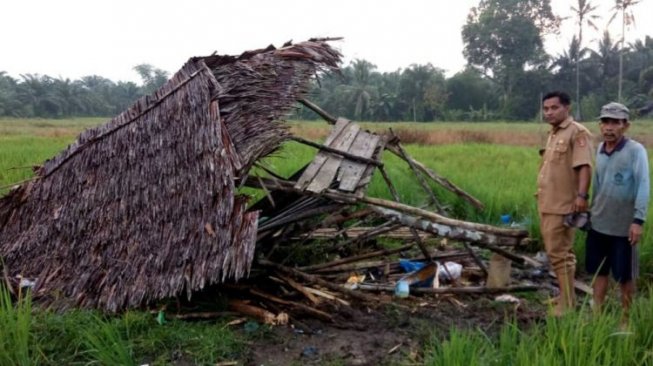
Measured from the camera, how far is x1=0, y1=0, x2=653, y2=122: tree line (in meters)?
36.6

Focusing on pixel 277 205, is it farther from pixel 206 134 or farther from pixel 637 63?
pixel 637 63

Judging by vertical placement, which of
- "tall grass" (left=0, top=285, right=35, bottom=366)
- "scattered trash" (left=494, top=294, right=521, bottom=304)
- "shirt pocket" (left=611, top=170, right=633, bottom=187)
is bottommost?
"scattered trash" (left=494, top=294, right=521, bottom=304)

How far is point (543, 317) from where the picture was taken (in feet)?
13.1

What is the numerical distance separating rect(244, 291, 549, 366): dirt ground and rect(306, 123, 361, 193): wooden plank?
36.7 inches

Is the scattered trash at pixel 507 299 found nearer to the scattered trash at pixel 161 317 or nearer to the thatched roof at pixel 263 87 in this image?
the thatched roof at pixel 263 87

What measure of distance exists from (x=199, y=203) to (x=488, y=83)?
4143 cm

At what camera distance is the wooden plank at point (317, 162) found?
4.22 metres

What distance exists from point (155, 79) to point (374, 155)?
5357 cm

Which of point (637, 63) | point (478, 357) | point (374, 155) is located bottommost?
point (478, 357)

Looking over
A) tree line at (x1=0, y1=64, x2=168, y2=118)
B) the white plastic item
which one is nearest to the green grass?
the white plastic item

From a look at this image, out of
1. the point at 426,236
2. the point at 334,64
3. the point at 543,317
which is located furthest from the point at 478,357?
the point at 426,236

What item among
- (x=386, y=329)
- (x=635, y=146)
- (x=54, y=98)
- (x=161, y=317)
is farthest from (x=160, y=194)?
(x=54, y=98)

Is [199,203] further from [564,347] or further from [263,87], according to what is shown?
[564,347]

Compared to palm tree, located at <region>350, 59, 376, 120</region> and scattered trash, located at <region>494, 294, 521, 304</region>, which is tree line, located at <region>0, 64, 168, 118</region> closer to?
palm tree, located at <region>350, 59, 376, 120</region>
